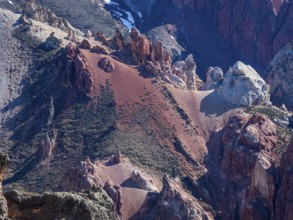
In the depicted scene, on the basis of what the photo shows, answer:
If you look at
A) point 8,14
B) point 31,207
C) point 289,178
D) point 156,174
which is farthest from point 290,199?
point 8,14

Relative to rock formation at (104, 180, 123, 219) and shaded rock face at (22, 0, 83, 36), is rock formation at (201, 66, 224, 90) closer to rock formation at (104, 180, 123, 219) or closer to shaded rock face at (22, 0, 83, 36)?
shaded rock face at (22, 0, 83, 36)

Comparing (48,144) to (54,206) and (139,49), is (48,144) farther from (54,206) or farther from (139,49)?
(54,206)

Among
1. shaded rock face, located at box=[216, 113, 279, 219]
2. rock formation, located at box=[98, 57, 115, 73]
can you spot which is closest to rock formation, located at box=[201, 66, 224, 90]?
rock formation, located at box=[98, 57, 115, 73]

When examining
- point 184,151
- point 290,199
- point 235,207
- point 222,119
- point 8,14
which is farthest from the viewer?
point 8,14

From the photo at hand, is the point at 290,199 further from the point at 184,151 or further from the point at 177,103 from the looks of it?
the point at 177,103

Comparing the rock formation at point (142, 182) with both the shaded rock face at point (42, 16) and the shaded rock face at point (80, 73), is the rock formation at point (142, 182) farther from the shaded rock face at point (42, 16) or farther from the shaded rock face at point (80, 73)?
the shaded rock face at point (42, 16)

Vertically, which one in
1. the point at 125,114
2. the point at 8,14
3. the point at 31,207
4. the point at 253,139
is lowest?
the point at 8,14

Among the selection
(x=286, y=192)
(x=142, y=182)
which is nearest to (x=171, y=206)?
(x=142, y=182)
